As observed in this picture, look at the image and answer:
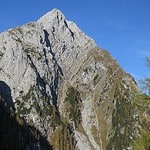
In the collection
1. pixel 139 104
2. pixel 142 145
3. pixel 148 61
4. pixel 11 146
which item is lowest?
pixel 142 145

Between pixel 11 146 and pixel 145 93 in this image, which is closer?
pixel 145 93

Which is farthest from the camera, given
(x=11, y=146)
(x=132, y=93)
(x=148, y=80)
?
(x=11, y=146)

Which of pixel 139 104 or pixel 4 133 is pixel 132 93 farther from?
pixel 4 133

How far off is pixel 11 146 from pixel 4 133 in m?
13.3

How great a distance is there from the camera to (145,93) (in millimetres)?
22703

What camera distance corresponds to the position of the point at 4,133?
652 ft

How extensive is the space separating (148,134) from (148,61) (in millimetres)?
4259

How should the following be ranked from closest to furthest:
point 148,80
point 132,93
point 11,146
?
point 148,80, point 132,93, point 11,146

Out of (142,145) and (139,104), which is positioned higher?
(139,104)

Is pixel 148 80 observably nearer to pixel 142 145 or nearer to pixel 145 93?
pixel 145 93

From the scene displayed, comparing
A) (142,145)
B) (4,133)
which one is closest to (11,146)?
(4,133)

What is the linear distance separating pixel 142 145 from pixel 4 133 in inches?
7117

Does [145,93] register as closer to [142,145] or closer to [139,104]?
A: [139,104]

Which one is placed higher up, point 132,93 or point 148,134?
point 132,93
